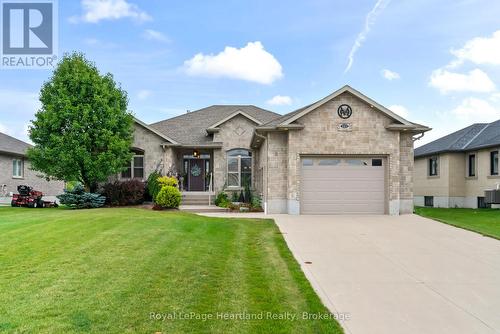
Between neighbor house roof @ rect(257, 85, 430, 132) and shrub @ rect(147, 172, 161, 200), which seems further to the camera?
shrub @ rect(147, 172, 161, 200)

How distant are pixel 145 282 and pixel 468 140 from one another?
2373 cm

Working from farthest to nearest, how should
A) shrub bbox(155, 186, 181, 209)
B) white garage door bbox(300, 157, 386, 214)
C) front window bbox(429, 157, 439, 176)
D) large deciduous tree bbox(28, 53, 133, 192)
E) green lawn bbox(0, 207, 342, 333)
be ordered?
front window bbox(429, 157, 439, 176)
large deciduous tree bbox(28, 53, 133, 192)
shrub bbox(155, 186, 181, 209)
white garage door bbox(300, 157, 386, 214)
green lawn bbox(0, 207, 342, 333)

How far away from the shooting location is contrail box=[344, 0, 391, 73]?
15.0 metres

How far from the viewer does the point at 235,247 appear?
885cm

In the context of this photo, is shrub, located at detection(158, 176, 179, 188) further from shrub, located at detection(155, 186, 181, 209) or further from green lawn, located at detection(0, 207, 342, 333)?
green lawn, located at detection(0, 207, 342, 333)

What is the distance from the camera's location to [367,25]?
1639 cm

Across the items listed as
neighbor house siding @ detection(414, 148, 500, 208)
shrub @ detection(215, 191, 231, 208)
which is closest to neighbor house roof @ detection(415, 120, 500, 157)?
neighbor house siding @ detection(414, 148, 500, 208)

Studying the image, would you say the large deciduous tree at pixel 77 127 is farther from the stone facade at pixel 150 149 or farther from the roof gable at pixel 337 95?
the roof gable at pixel 337 95

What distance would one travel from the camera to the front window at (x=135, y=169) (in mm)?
21484

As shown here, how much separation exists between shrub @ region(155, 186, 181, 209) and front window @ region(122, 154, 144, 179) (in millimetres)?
4310

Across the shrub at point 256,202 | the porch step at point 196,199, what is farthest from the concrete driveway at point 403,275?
the porch step at point 196,199

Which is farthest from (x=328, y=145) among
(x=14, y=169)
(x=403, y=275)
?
(x=14, y=169)

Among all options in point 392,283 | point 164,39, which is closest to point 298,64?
point 164,39

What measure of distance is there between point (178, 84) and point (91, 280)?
20370 mm
